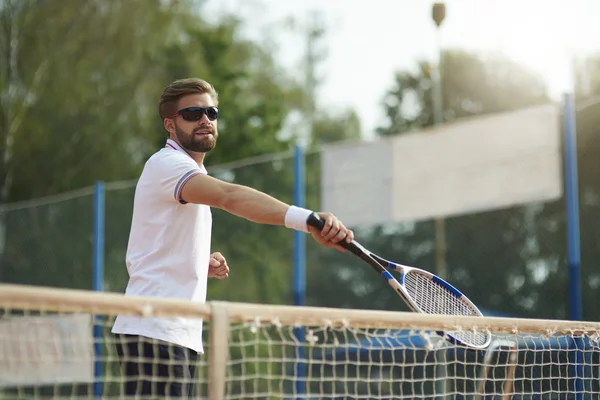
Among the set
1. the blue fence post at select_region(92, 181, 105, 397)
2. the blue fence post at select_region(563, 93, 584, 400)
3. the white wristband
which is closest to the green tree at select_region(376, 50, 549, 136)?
the blue fence post at select_region(92, 181, 105, 397)

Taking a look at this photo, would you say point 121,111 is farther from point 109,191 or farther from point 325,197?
point 325,197

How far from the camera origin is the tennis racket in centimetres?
415

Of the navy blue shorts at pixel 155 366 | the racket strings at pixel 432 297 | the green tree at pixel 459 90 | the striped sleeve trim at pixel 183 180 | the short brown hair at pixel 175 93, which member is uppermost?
the green tree at pixel 459 90

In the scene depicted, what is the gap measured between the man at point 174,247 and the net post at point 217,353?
0.43 metres

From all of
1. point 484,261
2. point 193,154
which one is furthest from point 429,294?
point 484,261

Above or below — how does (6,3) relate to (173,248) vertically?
above

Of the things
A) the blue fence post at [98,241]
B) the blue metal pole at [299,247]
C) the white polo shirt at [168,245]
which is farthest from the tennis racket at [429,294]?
the blue fence post at [98,241]

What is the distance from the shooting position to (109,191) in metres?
12.1

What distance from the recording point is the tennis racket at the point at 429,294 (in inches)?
163

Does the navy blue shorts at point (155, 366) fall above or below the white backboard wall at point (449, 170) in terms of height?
below

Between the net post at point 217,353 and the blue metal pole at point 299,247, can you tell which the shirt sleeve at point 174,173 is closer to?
the net post at point 217,353

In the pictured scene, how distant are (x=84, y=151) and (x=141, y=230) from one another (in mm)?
18599

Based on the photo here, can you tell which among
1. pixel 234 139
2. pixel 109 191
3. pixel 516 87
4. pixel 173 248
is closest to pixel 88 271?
pixel 109 191

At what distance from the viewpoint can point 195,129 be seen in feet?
13.9
